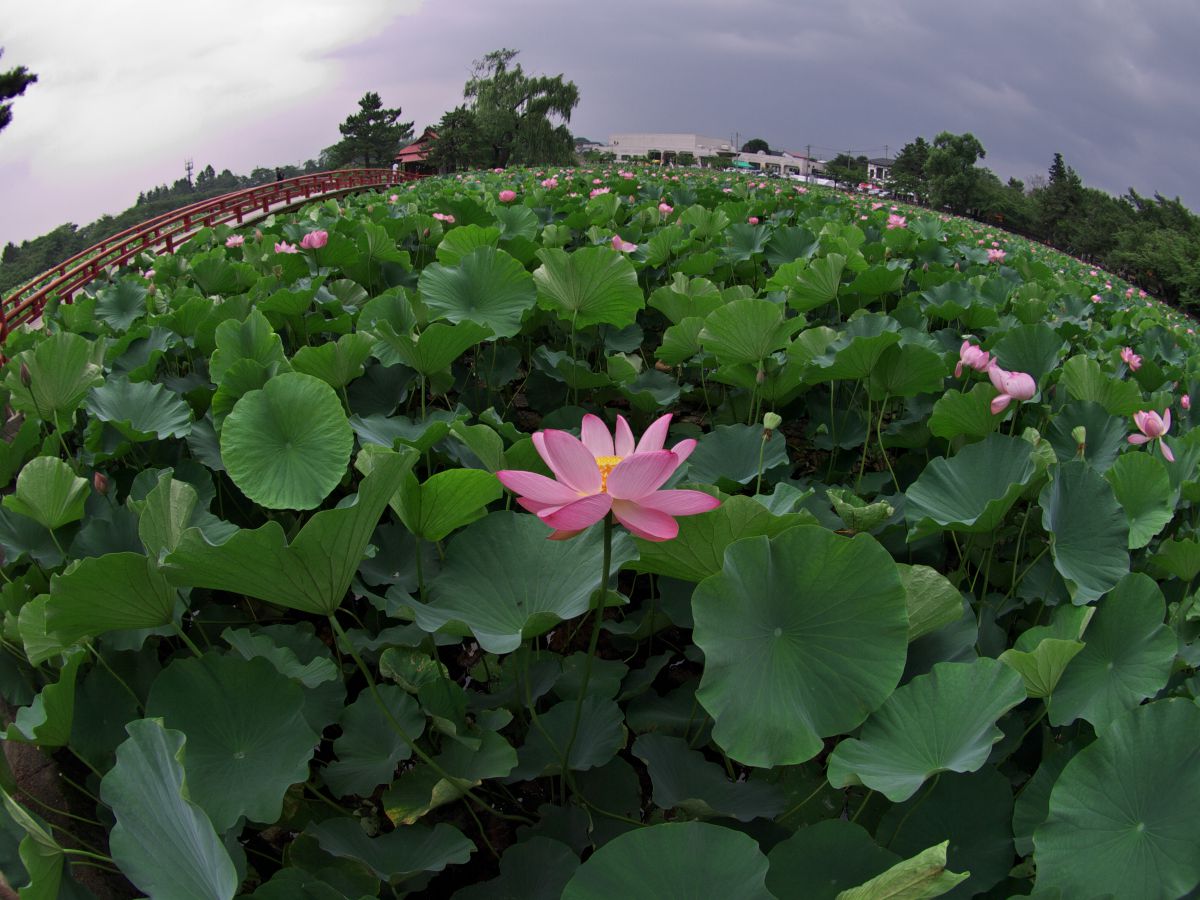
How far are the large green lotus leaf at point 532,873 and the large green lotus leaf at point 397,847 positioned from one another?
40mm

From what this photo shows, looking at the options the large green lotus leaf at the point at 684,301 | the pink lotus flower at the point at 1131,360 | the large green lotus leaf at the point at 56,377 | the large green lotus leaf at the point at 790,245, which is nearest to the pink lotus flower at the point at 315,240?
the large green lotus leaf at the point at 56,377

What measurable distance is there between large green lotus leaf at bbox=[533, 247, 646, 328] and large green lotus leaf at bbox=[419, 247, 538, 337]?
0.17ft

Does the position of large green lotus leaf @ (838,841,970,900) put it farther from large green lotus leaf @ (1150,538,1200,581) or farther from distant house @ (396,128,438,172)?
distant house @ (396,128,438,172)

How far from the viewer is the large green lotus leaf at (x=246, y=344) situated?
138cm

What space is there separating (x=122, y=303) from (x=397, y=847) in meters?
2.25

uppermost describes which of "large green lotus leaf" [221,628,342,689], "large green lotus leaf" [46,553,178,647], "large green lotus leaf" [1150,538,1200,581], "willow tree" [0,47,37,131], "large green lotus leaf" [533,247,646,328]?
"willow tree" [0,47,37,131]

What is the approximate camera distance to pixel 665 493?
0.67 m

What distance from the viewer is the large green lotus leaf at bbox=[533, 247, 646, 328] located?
4.99ft

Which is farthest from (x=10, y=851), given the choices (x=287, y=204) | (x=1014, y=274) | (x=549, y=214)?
(x=287, y=204)

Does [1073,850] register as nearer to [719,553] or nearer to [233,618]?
[719,553]

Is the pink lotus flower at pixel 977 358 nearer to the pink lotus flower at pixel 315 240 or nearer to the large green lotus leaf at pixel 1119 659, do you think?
the large green lotus leaf at pixel 1119 659

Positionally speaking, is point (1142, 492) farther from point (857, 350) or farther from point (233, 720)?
point (233, 720)

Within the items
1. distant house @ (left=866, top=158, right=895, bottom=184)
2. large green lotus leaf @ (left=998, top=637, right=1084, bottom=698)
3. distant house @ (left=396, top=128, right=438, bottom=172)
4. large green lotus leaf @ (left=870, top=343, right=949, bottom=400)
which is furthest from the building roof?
large green lotus leaf @ (left=998, top=637, right=1084, bottom=698)

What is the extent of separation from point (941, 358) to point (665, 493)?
0.88 m
